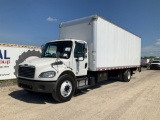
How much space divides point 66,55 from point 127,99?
3.29 m

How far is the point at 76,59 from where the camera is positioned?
757 cm

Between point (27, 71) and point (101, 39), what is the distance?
4.20 metres

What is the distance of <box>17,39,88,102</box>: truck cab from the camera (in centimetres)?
634

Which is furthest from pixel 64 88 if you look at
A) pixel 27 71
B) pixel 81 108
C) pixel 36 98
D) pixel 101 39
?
pixel 101 39

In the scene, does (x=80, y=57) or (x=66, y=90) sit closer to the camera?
(x=66, y=90)

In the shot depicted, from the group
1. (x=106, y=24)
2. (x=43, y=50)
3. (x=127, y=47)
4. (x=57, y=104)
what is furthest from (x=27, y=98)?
(x=127, y=47)

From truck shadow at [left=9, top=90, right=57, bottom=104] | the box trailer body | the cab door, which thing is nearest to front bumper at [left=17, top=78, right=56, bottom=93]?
truck shadow at [left=9, top=90, right=57, bottom=104]

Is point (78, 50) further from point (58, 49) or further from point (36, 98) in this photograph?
point (36, 98)

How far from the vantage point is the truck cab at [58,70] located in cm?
634

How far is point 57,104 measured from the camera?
21.1 feet

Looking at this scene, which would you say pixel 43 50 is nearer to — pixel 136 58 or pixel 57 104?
pixel 57 104

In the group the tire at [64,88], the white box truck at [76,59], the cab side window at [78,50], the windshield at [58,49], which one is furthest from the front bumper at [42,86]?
the cab side window at [78,50]

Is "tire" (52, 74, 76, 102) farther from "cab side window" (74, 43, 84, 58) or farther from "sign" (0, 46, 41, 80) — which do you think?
"sign" (0, 46, 41, 80)

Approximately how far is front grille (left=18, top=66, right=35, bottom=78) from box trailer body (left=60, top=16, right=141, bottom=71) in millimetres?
3123
